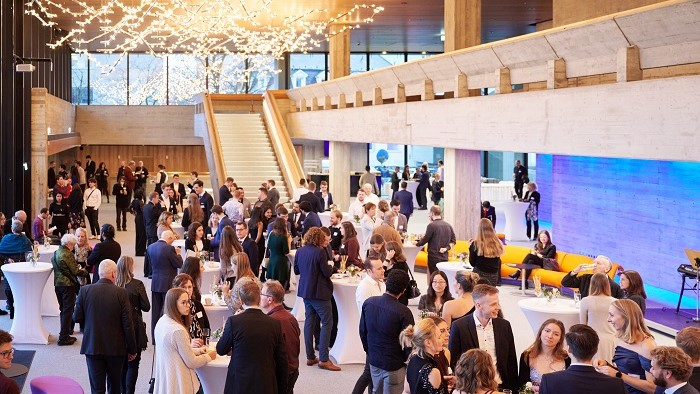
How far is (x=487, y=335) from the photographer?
263 inches

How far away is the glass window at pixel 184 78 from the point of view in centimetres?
3934

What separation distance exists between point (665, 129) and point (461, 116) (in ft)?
19.3

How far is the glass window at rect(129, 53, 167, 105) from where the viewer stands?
39.2m

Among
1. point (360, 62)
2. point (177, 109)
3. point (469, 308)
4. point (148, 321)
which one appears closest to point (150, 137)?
point (177, 109)

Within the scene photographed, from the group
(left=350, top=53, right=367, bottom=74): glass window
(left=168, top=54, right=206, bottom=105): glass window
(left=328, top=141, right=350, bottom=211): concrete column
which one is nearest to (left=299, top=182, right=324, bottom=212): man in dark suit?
(left=328, top=141, right=350, bottom=211): concrete column

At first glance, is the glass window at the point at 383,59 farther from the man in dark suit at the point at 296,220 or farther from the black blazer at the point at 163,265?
the black blazer at the point at 163,265

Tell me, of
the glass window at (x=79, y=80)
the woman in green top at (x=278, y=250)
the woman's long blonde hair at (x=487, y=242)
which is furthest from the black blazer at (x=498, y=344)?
the glass window at (x=79, y=80)

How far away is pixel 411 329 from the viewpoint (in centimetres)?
657

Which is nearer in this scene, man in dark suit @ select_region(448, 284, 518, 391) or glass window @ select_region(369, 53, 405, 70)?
man in dark suit @ select_region(448, 284, 518, 391)

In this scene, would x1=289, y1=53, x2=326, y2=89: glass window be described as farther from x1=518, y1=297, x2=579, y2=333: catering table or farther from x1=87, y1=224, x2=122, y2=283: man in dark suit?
x1=518, y1=297, x2=579, y2=333: catering table

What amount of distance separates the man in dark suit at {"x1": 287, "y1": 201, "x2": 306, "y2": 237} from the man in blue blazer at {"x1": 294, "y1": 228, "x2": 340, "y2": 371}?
462 centimetres

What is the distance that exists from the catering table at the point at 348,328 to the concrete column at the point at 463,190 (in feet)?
20.3

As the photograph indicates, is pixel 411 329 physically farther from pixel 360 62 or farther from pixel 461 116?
pixel 360 62

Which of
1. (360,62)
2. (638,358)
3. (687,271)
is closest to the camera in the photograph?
(638,358)
